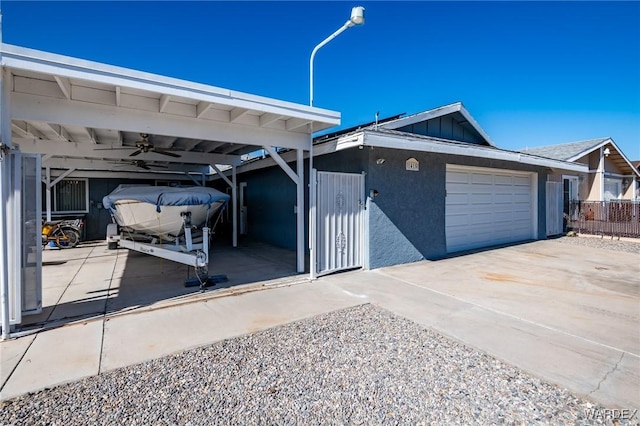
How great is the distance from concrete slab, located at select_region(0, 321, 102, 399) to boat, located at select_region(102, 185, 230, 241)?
3.05 meters

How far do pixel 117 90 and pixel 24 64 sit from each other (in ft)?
3.18

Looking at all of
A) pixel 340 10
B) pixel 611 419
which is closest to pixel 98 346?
pixel 611 419

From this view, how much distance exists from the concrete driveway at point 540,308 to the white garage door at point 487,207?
3.90 feet

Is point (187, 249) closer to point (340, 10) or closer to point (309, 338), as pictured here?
point (309, 338)

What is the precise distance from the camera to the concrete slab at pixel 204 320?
3443 mm

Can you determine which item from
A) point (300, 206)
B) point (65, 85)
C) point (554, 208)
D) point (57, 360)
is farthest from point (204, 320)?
point (554, 208)

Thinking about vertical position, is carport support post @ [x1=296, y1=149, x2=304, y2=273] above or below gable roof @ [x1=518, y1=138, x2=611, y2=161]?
below

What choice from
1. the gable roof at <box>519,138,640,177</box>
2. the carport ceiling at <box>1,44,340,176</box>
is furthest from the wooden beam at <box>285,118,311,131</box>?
the gable roof at <box>519,138,640,177</box>

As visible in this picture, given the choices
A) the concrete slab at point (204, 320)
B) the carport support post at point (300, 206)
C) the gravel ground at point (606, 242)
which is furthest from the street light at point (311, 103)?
the gravel ground at point (606, 242)

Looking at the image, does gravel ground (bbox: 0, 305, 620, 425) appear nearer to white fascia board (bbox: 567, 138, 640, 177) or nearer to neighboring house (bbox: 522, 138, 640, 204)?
neighboring house (bbox: 522, 138, 640, 204)

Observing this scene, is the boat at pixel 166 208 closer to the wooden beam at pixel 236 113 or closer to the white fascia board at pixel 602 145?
the wooden beam at pixel 236 113

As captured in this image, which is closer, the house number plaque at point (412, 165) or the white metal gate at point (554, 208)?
the house number plaque at point (412, 165)

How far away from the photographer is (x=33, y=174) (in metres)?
3.99

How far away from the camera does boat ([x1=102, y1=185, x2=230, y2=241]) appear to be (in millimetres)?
6652
